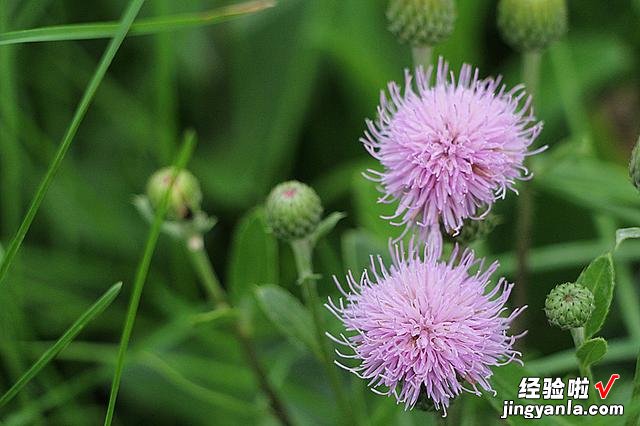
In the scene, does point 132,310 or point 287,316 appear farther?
point 287,316

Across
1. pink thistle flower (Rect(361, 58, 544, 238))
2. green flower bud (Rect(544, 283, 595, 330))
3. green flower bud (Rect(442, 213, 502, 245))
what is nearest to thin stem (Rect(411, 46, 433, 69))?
pink thistle flower (Rect(361, 58, 544, 238))

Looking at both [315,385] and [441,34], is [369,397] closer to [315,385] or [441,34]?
[315,385]

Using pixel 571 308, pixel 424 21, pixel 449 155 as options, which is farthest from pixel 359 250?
pixel 571 308

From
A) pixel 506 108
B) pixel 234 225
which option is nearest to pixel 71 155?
pixel 234 225

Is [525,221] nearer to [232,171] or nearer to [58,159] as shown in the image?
[58,159]

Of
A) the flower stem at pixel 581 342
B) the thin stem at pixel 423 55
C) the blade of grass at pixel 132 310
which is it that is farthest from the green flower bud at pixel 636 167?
the blade of grass at pixel 132 310
